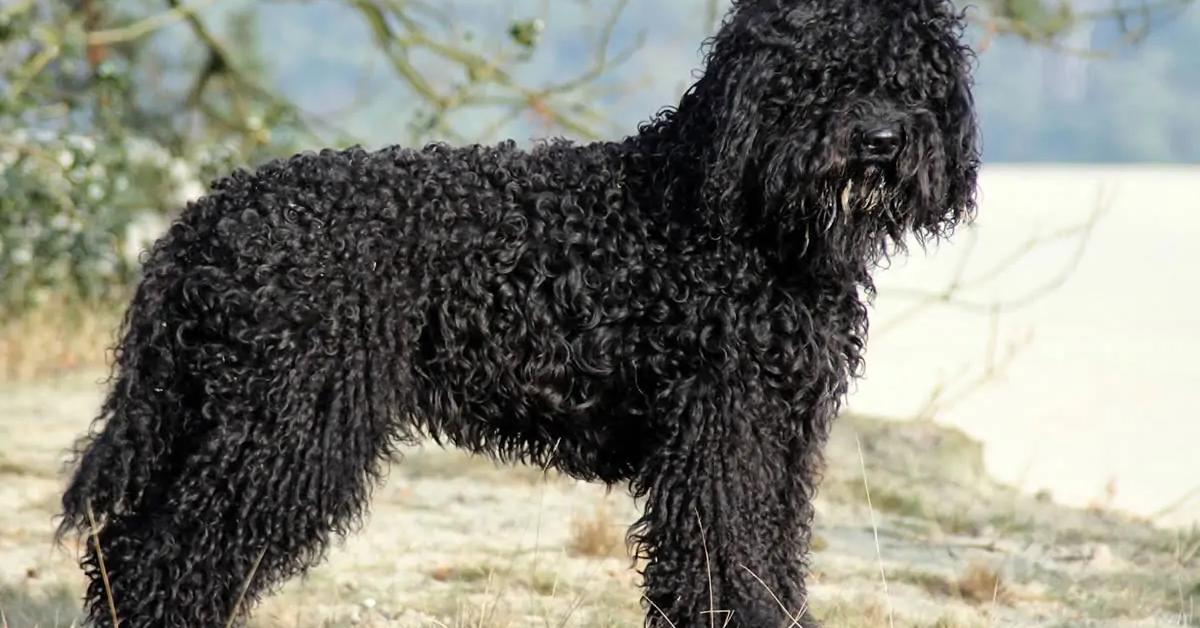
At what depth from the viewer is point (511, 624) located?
572 centimetres

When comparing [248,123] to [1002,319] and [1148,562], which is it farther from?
[1002,319]

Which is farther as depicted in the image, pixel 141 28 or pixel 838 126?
pixel 141 28

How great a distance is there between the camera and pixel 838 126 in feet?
14.4

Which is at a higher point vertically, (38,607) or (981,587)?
(981,587)

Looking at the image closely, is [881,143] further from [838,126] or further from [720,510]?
[720,510]

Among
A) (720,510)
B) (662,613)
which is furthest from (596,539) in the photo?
(720,510)

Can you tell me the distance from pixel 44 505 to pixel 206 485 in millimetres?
3733

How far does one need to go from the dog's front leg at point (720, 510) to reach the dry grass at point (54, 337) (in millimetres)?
7946

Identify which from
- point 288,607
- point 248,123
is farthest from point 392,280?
point 248,123

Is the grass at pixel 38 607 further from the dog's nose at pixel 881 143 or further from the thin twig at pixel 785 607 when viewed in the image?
the dog's nose at pixel 881 143

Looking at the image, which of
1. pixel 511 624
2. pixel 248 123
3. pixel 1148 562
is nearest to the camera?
pixel 511 624

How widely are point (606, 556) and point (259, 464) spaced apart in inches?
104

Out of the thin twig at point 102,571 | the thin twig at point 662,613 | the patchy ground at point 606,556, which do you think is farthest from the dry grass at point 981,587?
the thin twig at point 102,571

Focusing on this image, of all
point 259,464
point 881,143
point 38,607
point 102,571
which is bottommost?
point 38,607
